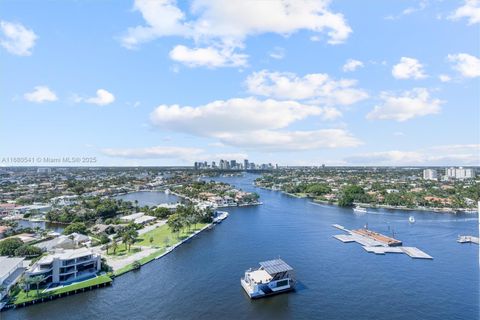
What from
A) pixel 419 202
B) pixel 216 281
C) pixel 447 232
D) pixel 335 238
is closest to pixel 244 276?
pixel 216 281

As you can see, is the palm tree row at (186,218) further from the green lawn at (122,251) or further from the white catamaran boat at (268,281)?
the white catamaran boat at (268,281)

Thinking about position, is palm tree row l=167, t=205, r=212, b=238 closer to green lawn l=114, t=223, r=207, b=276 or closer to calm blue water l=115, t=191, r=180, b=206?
green lawn l=114, t=223, r=207, b=276

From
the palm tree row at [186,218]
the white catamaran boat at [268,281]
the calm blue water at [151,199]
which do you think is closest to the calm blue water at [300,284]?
the white catamaran boat at [268,281]

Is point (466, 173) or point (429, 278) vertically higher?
point (466, 173)

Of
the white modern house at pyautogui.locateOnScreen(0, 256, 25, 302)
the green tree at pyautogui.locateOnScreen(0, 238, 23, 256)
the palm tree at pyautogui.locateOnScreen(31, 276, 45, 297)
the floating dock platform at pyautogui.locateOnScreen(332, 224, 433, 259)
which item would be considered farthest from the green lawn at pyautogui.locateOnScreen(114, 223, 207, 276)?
the floating dock platform at pyautogui.locateOnScreen(332, 224, 433, 259)

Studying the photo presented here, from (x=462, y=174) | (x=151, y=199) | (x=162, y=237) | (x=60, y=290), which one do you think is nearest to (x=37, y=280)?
(x=60, y=290)

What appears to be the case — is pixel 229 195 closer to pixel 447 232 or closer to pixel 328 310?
pixel 447 232

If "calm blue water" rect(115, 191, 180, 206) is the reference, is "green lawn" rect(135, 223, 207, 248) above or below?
below
